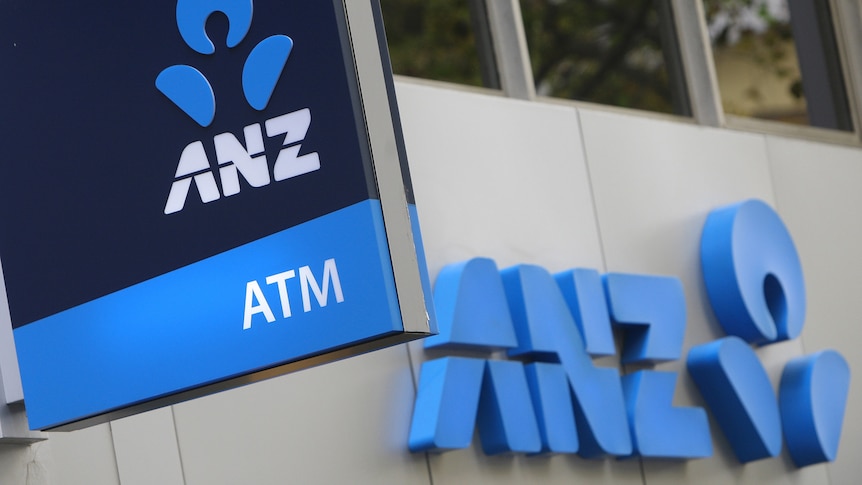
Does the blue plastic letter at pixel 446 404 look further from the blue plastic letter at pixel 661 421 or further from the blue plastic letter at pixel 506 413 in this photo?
the blue plastic letter at pixel 661 421

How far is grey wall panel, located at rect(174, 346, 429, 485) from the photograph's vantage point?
4645 millimetres

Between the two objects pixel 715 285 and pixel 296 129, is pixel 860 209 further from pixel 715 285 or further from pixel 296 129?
pixel 296 129

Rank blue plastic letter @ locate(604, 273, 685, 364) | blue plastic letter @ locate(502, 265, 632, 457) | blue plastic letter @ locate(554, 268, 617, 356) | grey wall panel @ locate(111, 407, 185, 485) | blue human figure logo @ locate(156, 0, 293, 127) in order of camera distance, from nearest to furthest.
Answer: blue human figure logo @ locate(156, 0, 293, 127)
grey wall panel @ locate(111, 407, 185, 485)
blue plastic letter @ locate(502, 265, 632, 457)
blue plastic letter @ locate(554, 268, 617, 356)
blue plastic letter @ locate(604, 273, 685, 364)

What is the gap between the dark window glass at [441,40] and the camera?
614cm

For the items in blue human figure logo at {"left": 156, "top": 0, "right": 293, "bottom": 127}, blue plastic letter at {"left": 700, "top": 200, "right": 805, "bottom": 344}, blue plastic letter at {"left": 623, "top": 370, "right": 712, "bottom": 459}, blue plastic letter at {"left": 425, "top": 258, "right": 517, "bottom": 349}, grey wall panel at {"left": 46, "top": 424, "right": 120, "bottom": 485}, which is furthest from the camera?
blue plastic letter at {"left": 700, "top": 200, "right": 805, "bottom": 344}

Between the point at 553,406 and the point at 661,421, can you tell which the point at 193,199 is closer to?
the point at 553,406

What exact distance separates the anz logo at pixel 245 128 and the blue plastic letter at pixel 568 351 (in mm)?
2788

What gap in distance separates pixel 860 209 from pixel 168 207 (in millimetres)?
5651

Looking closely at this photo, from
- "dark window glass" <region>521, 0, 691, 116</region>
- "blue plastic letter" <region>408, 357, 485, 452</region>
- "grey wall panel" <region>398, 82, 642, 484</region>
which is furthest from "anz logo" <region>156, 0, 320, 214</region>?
"dark window glass" <region>521, 0, 691, 116</region>

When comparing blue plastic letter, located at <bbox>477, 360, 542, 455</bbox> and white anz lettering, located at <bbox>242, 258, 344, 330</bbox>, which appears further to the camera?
blue plastic letter, located at <bbox>477, 360, 542, 455</bbox>

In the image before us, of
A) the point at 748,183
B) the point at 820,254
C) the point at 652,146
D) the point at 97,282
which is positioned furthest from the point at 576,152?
the point at 97,282

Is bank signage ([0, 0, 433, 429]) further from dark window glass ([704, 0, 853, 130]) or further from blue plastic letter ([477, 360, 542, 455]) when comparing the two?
dark window glass ([704, 0, 853, 130])

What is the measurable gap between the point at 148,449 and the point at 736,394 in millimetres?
2931

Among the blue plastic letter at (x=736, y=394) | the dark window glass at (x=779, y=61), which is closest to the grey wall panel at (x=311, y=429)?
the blue plastic letter at (x=736, y=394)
